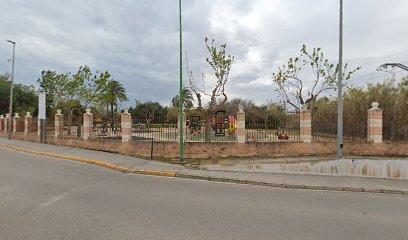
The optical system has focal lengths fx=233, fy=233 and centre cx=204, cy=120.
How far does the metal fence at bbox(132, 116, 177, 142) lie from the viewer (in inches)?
526

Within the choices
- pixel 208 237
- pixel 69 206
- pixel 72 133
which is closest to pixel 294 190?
pixel 208 237

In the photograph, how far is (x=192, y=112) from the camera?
29.7m

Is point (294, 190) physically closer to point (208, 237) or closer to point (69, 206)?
point (208, 237)

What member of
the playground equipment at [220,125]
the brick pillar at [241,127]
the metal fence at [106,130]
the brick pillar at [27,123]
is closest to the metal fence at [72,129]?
the metal fence at [106,130]

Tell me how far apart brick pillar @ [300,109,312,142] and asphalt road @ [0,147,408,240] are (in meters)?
5.48

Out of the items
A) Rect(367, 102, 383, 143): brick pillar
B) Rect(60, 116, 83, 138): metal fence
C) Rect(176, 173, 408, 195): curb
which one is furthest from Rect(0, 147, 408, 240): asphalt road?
Rect(60, 116, 83, 138): metal fence

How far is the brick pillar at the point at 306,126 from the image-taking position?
1231cm

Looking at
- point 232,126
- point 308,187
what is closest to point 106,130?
point 232,126

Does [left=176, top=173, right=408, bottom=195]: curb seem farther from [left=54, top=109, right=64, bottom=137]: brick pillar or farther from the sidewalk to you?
[left=54, top=109, right=64, bottom=137]: brick pillar

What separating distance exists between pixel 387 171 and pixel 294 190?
516 cm

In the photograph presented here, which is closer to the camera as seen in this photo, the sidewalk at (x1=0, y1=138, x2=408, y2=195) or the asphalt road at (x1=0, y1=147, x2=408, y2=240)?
the asphalt road at (x1=0, y1=147, x2=408, y2=240)

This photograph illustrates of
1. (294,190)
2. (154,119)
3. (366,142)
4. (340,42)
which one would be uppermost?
(340,42)

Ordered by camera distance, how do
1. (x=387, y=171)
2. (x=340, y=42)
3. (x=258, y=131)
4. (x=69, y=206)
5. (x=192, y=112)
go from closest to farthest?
(x=69, y=206)
(x=387, y=171)
(x=340, y=42)
(x=258, y=131)
(x=192, y=112)

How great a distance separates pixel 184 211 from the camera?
199 inches
